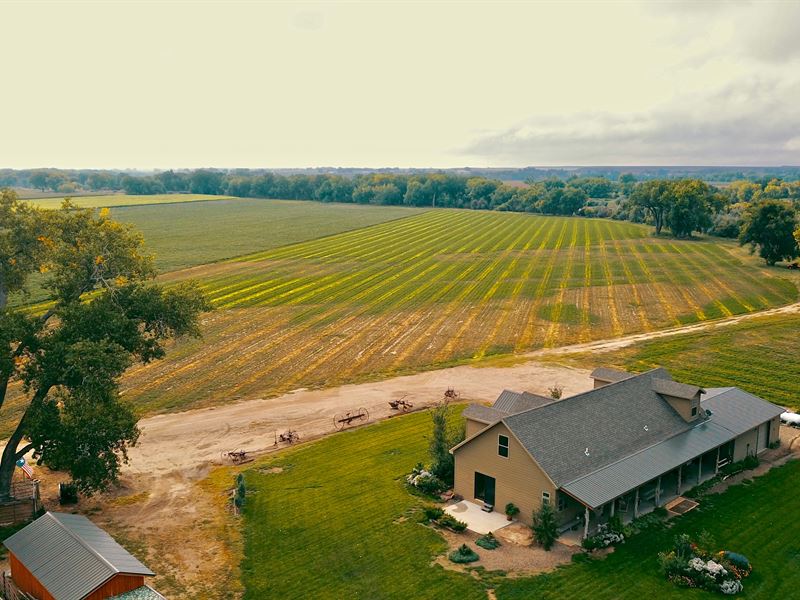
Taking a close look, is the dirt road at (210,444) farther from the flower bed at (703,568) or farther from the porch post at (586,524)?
the flower bed at (703,568)

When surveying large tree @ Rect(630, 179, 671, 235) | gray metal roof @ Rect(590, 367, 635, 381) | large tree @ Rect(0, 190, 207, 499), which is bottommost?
gray metal roof @ Rect(590, 367, 635, 381)

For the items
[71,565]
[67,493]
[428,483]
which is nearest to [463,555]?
[428,483]

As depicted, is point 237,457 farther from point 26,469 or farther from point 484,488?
point 484,488

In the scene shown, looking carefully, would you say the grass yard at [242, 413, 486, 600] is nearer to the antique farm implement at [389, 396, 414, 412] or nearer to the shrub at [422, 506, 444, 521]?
the shrub at [422, 506, 444, 521]

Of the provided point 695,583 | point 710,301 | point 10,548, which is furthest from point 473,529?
point 710,301

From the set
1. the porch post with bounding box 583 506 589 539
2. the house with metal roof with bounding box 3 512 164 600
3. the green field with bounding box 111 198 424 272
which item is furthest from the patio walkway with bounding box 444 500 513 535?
the green field with bounding box 111 198 424 272

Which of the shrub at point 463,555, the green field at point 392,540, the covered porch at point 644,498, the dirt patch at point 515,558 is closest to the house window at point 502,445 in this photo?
the covered porch at point 644,498

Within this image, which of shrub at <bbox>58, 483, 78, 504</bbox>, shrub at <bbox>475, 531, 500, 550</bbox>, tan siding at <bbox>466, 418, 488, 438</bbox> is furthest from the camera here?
tan siding at <bbox>466, 418, 488, 438</bbox>
